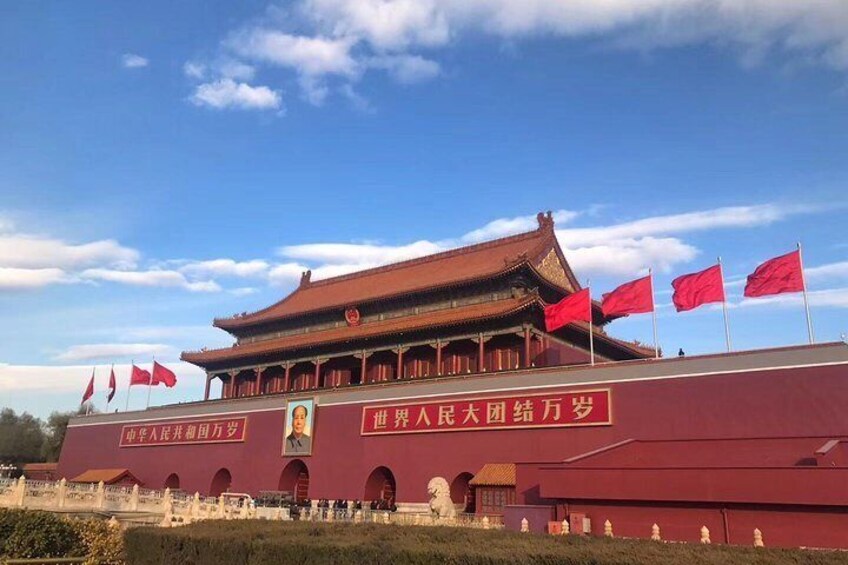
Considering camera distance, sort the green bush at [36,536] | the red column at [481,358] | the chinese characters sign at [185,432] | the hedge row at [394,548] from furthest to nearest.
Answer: the chinese characters sign at [185,432], the red column at [481,358], the green bush at [36,536], the hedge row at [394,548]

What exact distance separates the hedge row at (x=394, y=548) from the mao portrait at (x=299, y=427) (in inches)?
665

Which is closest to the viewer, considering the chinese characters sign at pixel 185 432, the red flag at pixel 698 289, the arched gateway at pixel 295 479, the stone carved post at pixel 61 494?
the red flag at pixel 698 289

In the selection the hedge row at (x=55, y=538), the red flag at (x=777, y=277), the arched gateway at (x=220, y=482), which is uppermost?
the red flag at (x=777, y=277)

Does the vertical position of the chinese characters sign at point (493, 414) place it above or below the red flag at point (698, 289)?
below

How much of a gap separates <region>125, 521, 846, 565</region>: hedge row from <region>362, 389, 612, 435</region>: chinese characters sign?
12.0 metres

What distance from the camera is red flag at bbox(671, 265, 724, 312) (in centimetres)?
1741

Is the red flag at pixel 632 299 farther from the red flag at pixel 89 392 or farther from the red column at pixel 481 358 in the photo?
the red flag at pixel 89 392

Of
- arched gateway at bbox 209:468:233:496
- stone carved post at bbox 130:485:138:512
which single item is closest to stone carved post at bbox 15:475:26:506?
stone carved post at bbox 130:485:138:512

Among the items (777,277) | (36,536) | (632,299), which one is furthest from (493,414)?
(36,536)

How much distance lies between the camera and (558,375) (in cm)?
1981

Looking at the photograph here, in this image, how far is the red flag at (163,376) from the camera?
32.0 metres

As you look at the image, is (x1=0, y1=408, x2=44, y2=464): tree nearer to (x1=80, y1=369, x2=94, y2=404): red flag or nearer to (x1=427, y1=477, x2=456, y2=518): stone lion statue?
(x1=80, y1=369, x2=94, y2=404): red flag

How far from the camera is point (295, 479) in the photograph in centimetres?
2634

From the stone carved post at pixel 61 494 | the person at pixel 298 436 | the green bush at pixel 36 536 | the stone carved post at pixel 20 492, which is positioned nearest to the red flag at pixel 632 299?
the person at pixel 298 436
